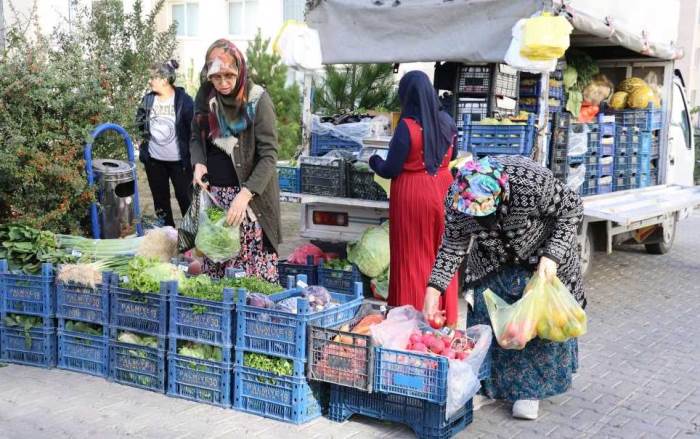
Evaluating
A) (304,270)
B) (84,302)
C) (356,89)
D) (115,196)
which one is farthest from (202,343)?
(356,89)

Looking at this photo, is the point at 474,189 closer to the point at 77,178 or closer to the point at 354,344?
the point at 354,344

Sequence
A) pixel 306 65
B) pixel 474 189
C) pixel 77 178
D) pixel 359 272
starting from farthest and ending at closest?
pixel 306 65
pixel 359 272
pixel 77 178
pixel 474 189

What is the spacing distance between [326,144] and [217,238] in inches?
128

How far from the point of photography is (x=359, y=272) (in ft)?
23.4

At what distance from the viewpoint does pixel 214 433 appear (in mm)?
4371

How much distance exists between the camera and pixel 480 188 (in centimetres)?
412

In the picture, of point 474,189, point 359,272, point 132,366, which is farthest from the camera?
point 359,272

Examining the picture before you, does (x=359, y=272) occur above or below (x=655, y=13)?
below

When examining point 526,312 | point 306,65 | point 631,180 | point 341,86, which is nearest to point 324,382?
point 526,312

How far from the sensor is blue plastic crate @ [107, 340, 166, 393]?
4895 millimetres

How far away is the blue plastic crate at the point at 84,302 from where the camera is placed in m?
5.04

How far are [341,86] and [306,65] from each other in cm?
460

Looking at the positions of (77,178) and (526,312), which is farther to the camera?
(77,178)

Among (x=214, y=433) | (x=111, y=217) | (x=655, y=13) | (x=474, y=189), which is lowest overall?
(x=214, y=433)
